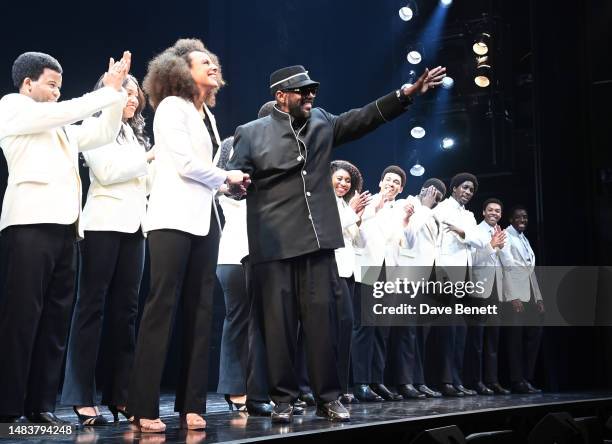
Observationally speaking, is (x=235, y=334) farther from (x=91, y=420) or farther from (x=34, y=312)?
(x=34, y=312)

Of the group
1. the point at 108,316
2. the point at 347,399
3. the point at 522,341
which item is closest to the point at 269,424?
the point at 108,316

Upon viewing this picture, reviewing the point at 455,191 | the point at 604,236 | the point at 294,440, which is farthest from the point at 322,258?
the point at 604,236

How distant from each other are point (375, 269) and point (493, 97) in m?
2.30

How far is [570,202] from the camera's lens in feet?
24.1

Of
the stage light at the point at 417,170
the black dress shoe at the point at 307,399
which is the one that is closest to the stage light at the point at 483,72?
the stage light at the point at 417,170

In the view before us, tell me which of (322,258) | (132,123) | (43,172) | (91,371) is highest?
(132,123)

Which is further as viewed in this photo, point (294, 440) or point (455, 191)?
point (455, 191)

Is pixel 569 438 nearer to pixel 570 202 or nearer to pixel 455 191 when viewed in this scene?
pixel 455 191

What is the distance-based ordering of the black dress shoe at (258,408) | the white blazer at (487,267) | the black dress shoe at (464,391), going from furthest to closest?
the white blazer at (487,267) → the black dress shoe at (464,391) → the black dress shoe at (258,408)

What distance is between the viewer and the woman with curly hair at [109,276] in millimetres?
3611

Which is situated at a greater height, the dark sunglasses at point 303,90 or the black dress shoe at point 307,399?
the dark sunglasses at point 303,90

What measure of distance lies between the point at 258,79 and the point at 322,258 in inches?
154

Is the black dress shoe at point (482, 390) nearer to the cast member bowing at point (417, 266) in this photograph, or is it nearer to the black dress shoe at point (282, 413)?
the cast member bowing at point (417, 266)

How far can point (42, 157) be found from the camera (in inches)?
132
